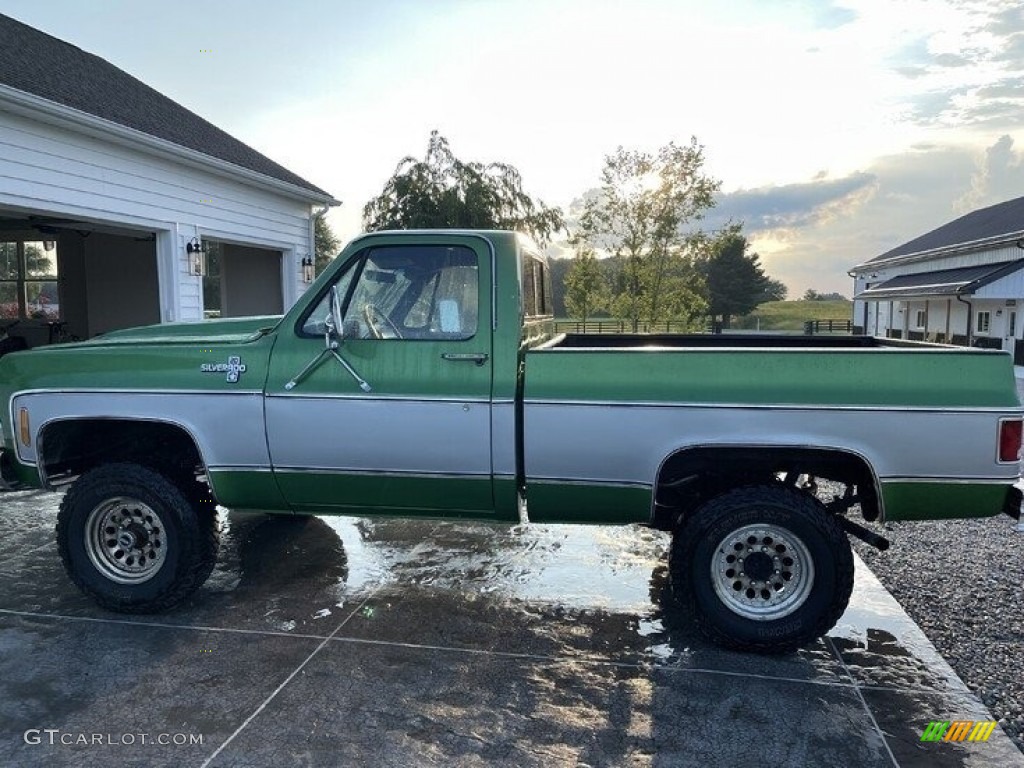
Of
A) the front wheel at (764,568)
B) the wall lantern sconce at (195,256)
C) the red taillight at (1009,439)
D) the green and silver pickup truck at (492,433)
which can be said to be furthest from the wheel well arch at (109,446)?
the wall lantern sconce at (195,256)

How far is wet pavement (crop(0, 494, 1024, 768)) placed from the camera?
10.1 ft

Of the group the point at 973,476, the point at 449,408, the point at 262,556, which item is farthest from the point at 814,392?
the point at 262,556

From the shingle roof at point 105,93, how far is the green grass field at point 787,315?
168 ft

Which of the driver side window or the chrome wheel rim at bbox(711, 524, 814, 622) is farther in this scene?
the driver side window

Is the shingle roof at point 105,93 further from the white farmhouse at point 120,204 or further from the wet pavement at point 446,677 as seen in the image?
the wet pavement at point 446,677

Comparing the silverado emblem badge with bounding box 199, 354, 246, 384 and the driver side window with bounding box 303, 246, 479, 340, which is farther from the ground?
the driver side window with bounding box 303, 246, 479, 340

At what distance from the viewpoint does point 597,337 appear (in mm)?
5832

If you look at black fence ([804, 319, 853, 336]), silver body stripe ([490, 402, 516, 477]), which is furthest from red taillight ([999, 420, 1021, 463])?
black fence ([804, 319, 853, 336])

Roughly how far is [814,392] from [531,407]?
136 cm

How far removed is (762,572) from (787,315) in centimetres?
7165

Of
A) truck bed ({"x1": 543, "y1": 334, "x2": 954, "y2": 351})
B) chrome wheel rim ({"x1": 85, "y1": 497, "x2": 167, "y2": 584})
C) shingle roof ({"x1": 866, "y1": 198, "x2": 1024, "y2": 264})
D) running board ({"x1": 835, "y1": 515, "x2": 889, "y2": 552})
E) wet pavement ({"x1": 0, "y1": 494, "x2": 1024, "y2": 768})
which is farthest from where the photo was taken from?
shingle roof ({"x1": 866, "y1": 198, "x2": 1024, "y2": 264})

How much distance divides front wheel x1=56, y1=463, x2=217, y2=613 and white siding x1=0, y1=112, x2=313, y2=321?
519cm

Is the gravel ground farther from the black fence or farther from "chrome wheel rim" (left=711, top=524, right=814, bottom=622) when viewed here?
the black fence

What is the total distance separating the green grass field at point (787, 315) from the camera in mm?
62781
